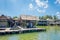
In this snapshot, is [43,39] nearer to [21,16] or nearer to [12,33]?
[12,33]

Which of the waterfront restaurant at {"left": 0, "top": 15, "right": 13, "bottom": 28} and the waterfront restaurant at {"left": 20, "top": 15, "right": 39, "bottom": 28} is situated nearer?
the waterfront restaurant at {"left": 0, "top": 15, "right": 13, "bottom": 28}

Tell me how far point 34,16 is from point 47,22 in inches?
115

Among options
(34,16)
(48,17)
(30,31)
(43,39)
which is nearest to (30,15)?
(34,16)

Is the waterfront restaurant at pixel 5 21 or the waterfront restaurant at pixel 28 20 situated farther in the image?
the waterfront restaurant at pixel 28 20

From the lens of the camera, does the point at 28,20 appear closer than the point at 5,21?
No

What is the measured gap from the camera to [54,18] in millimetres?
10781

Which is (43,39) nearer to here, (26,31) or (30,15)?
(26,31)

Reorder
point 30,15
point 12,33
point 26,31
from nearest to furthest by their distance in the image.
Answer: point 12,33, point 26,31, point 30,15

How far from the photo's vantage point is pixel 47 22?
11.4 meters

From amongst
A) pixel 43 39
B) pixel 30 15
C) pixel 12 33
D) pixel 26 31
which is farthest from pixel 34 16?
pixel 43 39

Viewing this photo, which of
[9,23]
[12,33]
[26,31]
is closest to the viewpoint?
[12,33]

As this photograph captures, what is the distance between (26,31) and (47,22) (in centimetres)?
492

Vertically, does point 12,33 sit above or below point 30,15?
below

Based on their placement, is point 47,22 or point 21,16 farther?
point 47,22
